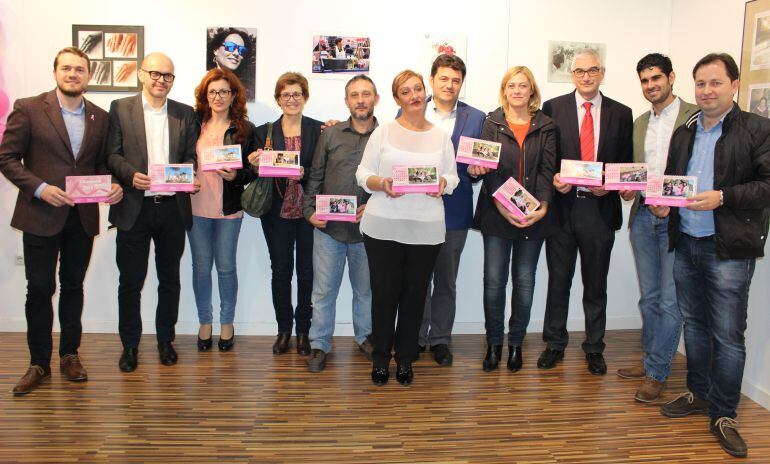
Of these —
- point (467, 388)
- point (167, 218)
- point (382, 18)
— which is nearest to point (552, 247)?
point (467, 388)

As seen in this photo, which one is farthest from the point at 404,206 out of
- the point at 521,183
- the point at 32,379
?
the point at 32,379

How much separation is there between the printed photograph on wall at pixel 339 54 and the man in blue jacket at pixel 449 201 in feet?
2.88

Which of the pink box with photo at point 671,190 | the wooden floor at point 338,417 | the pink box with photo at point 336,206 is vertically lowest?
the wooden floor at point 338,417

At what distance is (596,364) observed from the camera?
14.2 feet

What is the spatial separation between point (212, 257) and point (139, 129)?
1.07m

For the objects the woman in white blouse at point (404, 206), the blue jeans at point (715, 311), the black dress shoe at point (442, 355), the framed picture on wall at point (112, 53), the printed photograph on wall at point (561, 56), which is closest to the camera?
the blue jeans at point (715, 311)

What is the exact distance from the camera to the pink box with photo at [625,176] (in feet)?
12.3

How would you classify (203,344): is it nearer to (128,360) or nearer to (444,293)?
(128,360)

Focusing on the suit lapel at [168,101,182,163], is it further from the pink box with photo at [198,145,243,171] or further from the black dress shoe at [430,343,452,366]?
the black dress shoe at [430,343,452,366]

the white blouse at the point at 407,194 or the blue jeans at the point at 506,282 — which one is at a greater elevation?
the white blouse at the point at 407,194

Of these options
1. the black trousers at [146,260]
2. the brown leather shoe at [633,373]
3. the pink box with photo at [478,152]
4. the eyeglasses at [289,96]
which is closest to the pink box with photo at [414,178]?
the pink box with photo at [478,152]

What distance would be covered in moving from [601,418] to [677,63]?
3.17m

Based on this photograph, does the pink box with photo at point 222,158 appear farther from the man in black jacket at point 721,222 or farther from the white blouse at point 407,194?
the man in black jacket at point 721,222

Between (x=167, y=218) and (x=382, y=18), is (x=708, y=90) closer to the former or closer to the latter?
(x=382, y=18)
